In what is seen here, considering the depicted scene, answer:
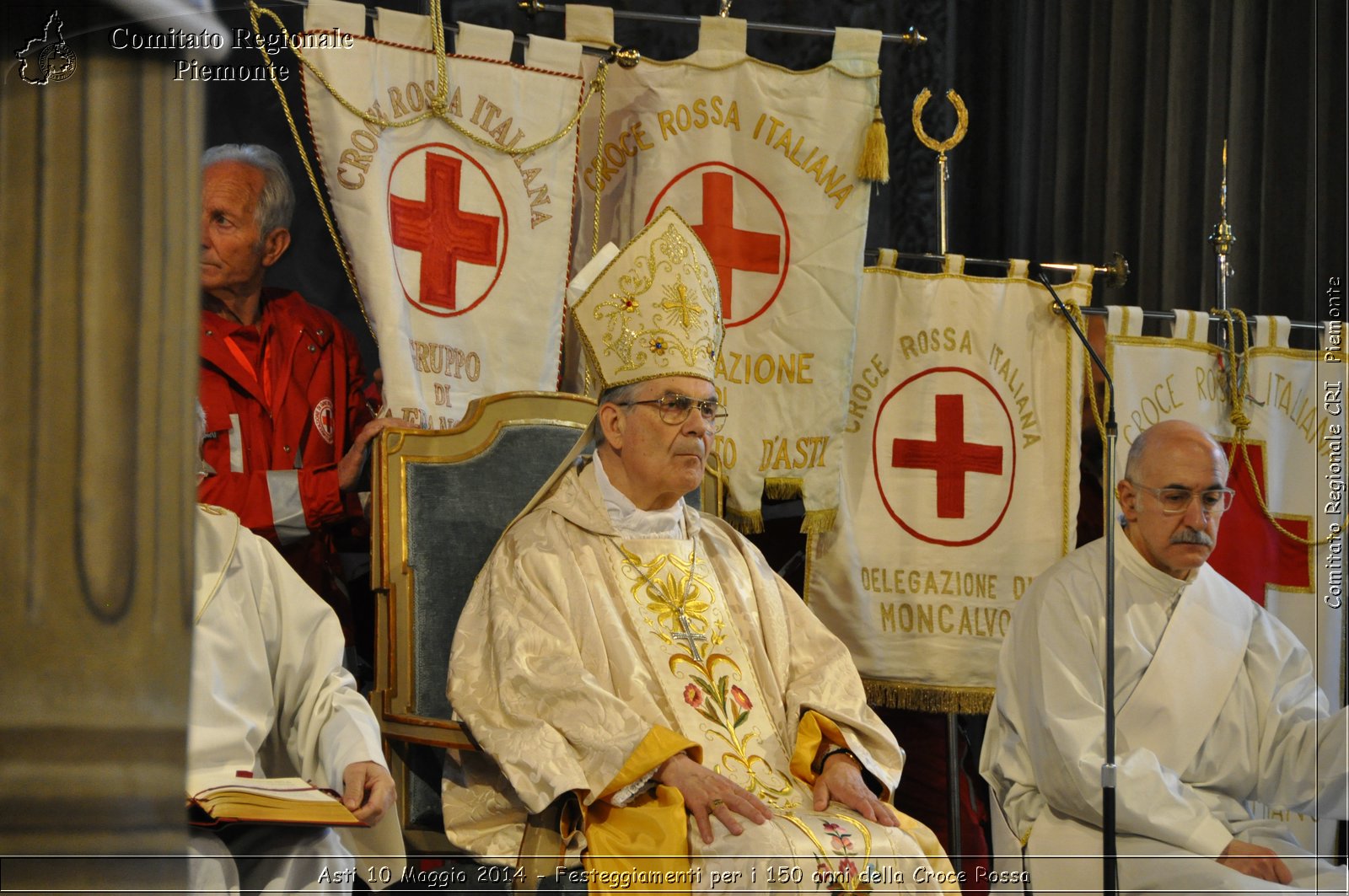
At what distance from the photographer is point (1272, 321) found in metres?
5.00

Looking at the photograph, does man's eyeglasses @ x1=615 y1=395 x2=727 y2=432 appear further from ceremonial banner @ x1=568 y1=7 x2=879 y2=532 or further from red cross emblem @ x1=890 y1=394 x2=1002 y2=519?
red cross emblem @ x1=890 y1=394 x2=1002 y2=519

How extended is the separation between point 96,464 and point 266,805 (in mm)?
2096

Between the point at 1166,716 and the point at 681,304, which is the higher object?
the point at 681,304

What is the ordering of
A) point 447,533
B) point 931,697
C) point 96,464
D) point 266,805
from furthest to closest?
point 931,697
point 447,533
point 266,805
point 96,464

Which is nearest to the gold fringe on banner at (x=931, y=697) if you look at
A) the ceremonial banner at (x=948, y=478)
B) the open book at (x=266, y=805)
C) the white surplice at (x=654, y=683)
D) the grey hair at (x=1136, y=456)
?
the ceremonial banner at (x=948, y=478)

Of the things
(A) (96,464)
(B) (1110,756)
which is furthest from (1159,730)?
(A) (96,464)

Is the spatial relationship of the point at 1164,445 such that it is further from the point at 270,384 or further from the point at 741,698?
the point at 270,384

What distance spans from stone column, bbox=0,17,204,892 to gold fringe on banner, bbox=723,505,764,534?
3879 millimetres

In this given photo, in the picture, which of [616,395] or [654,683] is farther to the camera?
[616,395]

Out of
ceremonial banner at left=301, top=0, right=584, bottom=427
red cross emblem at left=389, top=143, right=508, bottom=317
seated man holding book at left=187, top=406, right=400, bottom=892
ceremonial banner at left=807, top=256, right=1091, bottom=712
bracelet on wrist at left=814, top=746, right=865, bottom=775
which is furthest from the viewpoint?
ceremonial banner at left=807, top=256, right=1091, bottom=712

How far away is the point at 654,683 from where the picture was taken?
3705 mm

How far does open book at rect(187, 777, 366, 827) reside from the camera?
2.79m

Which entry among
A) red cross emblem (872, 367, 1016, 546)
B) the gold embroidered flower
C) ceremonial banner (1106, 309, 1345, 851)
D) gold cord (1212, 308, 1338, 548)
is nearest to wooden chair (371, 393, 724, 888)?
the gold embroidered flower

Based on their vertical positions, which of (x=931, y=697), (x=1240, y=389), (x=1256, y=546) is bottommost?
(x=931, y=697)
